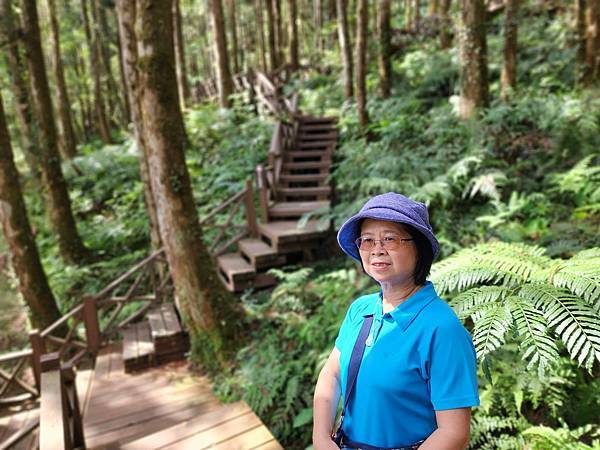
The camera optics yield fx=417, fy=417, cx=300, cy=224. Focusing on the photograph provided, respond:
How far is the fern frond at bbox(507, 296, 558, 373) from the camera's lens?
1742 mm

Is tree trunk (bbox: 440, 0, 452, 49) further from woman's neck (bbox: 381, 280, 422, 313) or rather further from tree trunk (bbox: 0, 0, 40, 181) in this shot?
woman's neck (bbox: 381, 280, 422, 313)

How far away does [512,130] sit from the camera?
23.7 feet

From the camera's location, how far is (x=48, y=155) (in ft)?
32.3

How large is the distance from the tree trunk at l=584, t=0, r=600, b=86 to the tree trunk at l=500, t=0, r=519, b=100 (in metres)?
1.34

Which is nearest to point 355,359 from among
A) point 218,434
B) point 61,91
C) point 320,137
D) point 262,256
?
point 218,434

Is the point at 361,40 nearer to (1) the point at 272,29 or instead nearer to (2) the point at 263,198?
(2) the point at 263,198

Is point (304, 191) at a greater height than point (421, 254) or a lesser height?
lesser

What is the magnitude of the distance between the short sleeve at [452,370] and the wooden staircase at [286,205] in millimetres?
6005

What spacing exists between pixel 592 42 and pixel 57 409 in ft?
31.5

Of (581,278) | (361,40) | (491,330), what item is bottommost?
(491,330)

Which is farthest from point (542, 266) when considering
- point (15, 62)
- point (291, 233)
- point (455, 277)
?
point (15, 62)

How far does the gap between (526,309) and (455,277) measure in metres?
0.60

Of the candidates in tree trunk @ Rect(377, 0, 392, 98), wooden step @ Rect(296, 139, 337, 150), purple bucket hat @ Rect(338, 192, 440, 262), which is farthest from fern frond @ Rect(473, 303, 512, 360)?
tree trunk @ Rect(377, 0, 392, 98)

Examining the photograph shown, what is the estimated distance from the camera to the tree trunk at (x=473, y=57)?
299 inches
